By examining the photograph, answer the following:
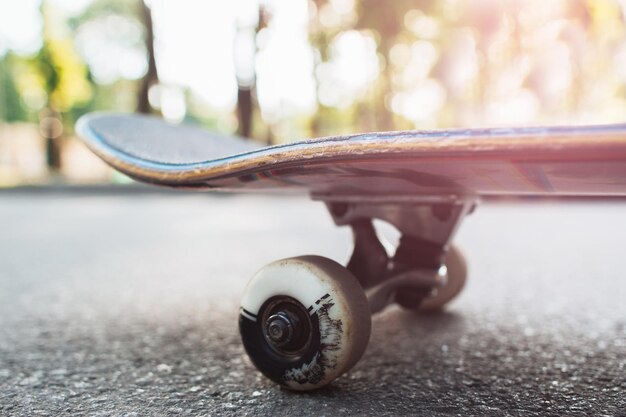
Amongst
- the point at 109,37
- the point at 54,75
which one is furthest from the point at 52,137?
the point at 109,37

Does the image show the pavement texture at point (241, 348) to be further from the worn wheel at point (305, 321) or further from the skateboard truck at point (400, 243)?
the skateboard truck at point (400, 243)

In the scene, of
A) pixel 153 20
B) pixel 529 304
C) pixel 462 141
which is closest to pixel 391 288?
pixel 462 141

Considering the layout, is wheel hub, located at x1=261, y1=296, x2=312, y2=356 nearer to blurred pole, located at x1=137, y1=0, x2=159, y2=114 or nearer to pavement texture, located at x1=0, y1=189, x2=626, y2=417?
pavement texture, located at x1=0, y1=189, x2=626, y2=417

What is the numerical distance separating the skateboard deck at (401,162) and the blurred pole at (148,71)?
1389 cm

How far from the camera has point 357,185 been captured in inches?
53.8

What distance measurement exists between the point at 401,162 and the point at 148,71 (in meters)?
14.9

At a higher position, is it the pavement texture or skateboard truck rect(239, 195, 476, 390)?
skateboard truck rect(239, 195, 476, 390)

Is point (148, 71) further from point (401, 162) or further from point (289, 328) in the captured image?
point (401, 162)

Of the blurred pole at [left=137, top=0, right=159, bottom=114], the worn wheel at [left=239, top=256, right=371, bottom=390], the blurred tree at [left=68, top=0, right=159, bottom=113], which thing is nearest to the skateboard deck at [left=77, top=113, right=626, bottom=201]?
the worn wheel at [left=239, top=256, right=371, bottom=390]

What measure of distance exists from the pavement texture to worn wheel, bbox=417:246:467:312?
5cm

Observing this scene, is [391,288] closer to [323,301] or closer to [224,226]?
[323,301]

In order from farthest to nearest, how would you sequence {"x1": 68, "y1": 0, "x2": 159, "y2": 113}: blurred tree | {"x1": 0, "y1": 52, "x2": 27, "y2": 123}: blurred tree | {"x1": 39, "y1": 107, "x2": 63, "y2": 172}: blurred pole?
1. {"x1": 0, "y1": 52, "x2": 27, "y2": 123}: blurred tree
2. {"x1": 68, "y1": 0, "x2": 159, "y2": 113}: blurred tree
3. {"x1": 39, "y1": 107, "x2": 63, "y2": 172}: blurred pole

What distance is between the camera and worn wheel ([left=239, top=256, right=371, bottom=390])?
120 cm

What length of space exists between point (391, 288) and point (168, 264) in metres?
2.14
